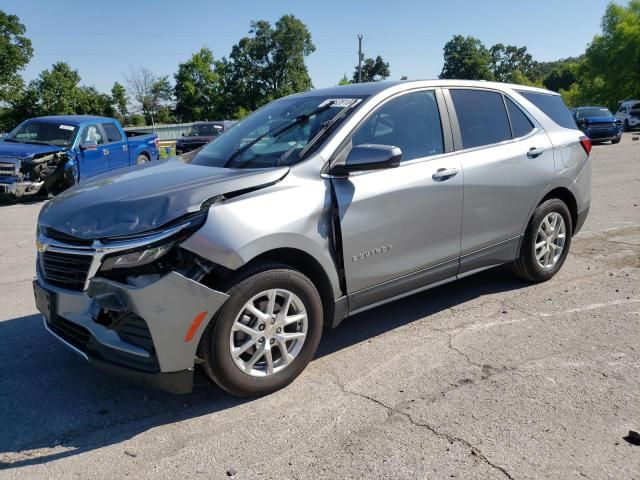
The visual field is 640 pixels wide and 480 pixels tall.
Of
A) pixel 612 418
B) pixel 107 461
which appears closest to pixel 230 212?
pixel 107 461

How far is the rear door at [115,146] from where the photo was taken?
41.8 ft

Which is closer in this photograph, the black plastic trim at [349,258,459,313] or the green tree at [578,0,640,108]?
the black plastic trim at [349,258,459,313]

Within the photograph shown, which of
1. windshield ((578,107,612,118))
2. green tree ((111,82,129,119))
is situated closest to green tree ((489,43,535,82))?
green tree ((111,82,129,119))

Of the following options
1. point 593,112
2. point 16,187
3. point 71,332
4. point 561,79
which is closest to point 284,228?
point 71,332

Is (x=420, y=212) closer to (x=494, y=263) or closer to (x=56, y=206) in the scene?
(x=494, y=263)

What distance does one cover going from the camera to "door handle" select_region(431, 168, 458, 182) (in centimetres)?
394

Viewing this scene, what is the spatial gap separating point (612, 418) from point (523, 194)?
217 centimetres

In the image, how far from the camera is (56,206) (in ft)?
10.9

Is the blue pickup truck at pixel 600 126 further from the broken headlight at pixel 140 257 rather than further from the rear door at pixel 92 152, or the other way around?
the broken headlight at pixel 140 257

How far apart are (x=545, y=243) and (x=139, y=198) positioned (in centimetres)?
371

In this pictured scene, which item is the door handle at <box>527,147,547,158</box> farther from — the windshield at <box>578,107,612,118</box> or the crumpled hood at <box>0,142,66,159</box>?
the windshield at <box>578,107,612,118</box>

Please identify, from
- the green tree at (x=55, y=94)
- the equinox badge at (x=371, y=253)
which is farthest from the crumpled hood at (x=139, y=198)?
the green tree at (x=55, y=94)

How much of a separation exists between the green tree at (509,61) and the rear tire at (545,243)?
12775 cm

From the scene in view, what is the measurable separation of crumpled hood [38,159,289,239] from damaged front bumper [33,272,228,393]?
311mm
